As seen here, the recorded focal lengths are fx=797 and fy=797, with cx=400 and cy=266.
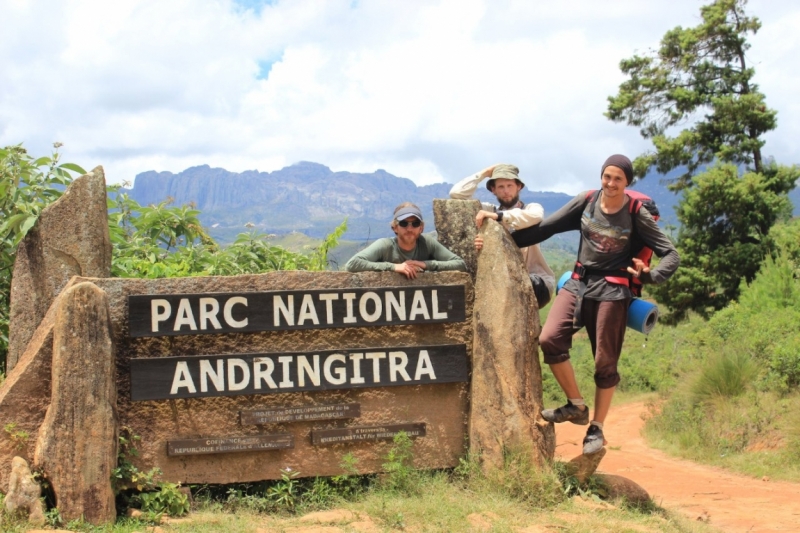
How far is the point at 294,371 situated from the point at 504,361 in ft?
5.10

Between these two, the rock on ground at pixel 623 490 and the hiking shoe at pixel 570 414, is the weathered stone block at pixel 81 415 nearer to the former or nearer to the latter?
the hiking shoe at pixel 570 414

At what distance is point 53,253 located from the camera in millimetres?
5762

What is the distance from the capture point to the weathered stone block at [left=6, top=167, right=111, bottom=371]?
5.76m

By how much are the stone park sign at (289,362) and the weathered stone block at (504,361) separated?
0.03 ft

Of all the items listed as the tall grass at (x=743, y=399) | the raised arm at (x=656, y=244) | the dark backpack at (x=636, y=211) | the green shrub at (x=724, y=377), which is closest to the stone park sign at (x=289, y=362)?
the dark backpack at (x=636, y=211)

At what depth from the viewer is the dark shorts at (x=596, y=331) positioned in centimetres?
563

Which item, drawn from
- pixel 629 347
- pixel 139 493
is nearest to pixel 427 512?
pixel 139 493

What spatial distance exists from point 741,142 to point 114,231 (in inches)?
574

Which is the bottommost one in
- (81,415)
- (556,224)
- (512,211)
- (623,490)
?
(623,490)

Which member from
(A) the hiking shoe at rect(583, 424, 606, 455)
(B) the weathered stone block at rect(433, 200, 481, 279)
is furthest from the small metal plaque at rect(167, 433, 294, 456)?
(A) the hiking shoe at rect(583, 424, 606, 455)

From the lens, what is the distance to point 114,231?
303 inches

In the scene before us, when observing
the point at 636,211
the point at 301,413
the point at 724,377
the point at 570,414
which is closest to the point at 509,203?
the point at 636,211

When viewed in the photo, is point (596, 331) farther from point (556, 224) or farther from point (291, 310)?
point (291, 310)

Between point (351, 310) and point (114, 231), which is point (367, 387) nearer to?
point (351, 310)
